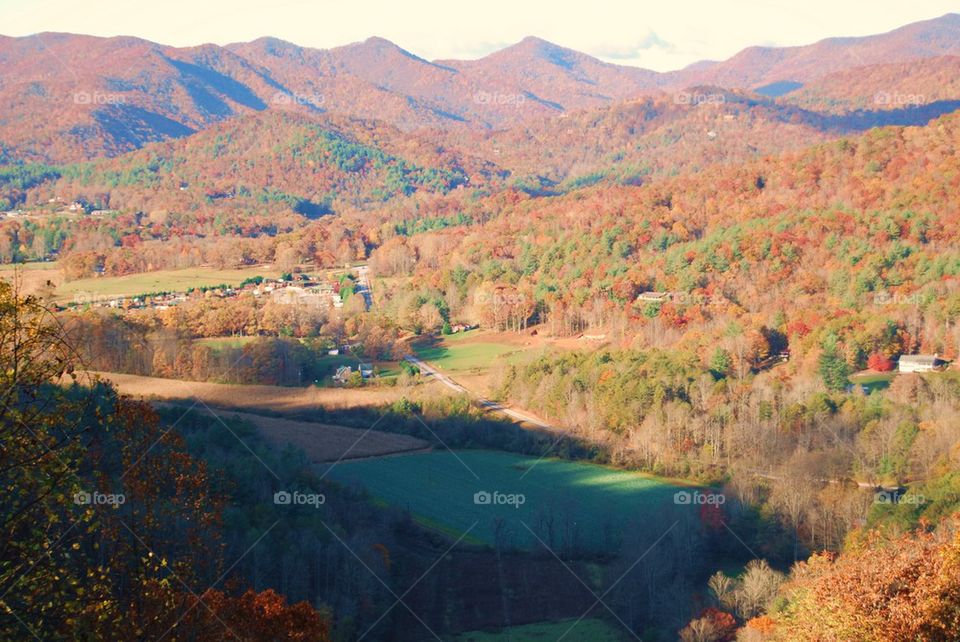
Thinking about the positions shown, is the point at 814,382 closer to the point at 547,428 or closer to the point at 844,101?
the point at 547,428

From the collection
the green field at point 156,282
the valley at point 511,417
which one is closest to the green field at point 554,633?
the valley at point 511,417

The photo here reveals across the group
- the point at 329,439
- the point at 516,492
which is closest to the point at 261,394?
the point at 329,439

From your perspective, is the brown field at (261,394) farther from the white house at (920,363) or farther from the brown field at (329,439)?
the white house at (920,363)

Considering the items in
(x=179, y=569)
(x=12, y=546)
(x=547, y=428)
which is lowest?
(x=547, y=428)

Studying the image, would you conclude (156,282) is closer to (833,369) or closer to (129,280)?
(129,280)

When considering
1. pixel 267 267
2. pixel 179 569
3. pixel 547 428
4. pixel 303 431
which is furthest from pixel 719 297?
pixel 179 569

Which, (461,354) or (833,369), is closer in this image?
(833,369)

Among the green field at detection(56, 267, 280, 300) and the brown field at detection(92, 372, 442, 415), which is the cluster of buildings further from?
the brown field at detection(92, 372, 442, 415)

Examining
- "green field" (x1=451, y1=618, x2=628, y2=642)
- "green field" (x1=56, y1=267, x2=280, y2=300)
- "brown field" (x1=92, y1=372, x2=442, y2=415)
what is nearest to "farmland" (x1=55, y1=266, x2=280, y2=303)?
"green field" (x1=56, y1=267, x2=280, y2=300)
